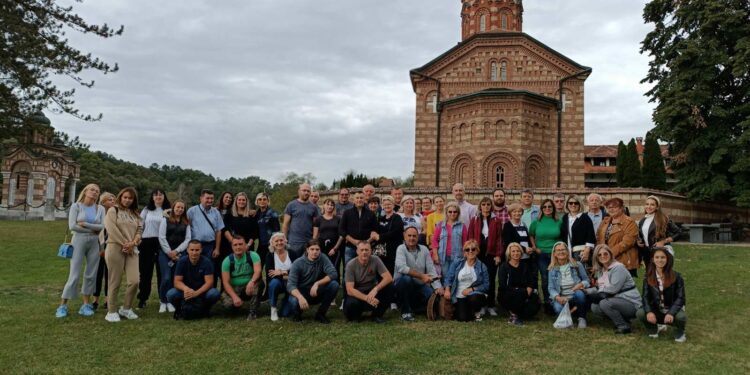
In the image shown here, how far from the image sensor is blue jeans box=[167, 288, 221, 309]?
6828 mm

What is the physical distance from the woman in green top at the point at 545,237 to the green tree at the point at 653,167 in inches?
930

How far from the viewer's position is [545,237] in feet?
24.0

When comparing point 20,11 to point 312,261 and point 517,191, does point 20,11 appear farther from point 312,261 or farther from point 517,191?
point 517,191

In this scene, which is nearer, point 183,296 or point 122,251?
point 183,296

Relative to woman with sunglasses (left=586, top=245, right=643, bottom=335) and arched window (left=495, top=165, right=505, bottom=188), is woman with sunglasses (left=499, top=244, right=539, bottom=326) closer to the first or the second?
woman with sunglasses (left=586, top=245, right=643, bottom=335)

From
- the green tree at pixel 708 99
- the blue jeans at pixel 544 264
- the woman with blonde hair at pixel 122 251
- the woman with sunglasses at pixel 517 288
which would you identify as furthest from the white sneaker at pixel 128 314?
the green tree at pixel 708 99

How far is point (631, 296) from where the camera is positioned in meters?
6.38

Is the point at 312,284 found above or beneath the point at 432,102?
beneath

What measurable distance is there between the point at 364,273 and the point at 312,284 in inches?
29.9

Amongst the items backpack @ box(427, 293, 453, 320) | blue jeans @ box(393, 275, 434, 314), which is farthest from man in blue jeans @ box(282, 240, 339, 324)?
backpack @ box(427, 293, 453, 320)

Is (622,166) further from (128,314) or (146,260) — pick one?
(128,314)

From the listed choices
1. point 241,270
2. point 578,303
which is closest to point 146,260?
point 241,270

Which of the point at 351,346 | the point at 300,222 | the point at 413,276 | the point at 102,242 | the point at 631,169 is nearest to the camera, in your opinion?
the point at 351,346

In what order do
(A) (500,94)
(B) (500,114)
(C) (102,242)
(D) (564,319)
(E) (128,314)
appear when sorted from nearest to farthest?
(D) (564,319)
(E) (128,314)
(C) (102,242)
(A) (500,94)
(B) (500,114)
